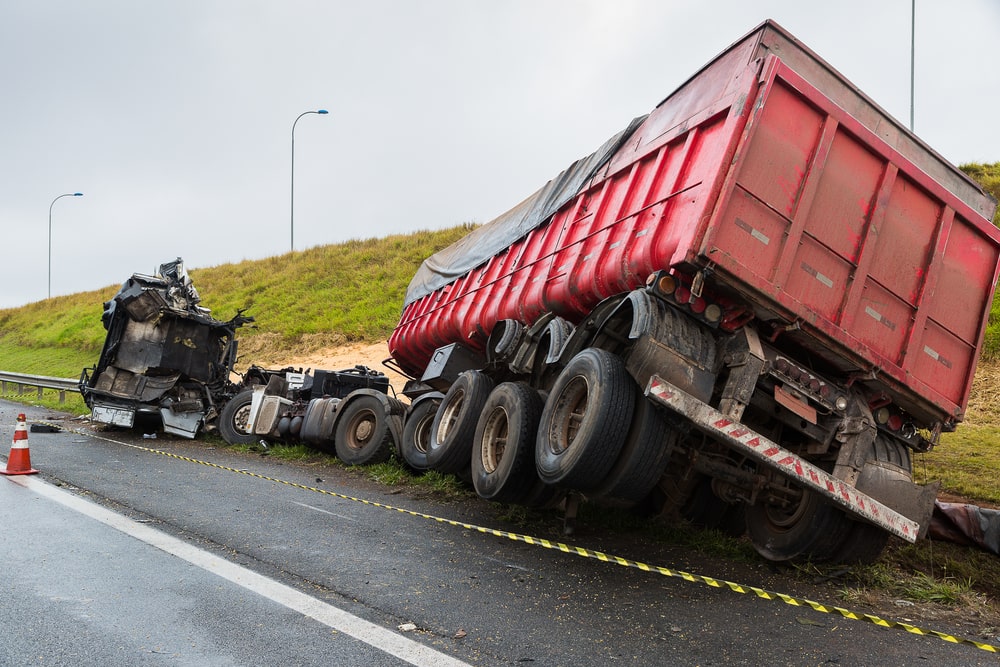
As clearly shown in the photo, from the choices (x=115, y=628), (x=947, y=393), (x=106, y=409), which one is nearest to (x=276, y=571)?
(x=115, y=628)

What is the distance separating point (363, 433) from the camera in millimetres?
10188

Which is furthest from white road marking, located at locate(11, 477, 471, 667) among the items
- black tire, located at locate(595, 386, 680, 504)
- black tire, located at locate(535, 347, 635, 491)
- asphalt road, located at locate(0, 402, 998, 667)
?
black tire, located at locate(595, 386, 680, 504)

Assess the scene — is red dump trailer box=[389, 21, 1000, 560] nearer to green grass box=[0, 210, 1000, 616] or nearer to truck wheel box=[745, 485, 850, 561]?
truck wheel box=[745, 485, 850, 561]

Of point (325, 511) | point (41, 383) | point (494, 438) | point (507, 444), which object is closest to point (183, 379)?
point (325, 511)

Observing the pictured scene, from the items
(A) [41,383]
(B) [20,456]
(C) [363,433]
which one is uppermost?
(C) [363,433]

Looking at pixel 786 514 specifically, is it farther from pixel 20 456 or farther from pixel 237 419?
pixel 237 419

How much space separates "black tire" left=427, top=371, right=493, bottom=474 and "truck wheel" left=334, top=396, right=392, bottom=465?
2.08 meters

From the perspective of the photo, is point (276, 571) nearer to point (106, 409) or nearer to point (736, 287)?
point (736, 287)

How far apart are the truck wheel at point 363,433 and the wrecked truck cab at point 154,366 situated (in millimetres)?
3831

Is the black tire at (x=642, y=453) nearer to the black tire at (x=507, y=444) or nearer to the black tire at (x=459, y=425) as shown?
the black tire at (x=507, y=444)

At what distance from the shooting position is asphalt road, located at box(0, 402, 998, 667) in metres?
3.50

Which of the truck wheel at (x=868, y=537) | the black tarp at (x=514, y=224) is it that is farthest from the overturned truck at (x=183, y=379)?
the truck wheel at (x=868, y=537)

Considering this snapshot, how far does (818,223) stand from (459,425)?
3.35 m

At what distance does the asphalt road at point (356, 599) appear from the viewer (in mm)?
3496
